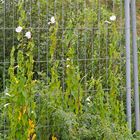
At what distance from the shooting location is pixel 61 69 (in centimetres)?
→ 508

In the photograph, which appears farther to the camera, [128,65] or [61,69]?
[61,69]

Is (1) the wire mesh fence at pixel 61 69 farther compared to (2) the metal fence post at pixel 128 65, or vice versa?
(2) the metal fence post at pixel 128 65

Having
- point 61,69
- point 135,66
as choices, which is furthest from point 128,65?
point 61,69

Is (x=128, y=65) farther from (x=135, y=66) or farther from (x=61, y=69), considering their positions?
(x=61, y=69)

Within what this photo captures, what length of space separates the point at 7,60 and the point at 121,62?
122 centimetres

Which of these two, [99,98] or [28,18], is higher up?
[28,18]

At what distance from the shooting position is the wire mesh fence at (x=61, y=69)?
14.0 feet

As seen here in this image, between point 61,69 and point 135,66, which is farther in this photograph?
point 61,69

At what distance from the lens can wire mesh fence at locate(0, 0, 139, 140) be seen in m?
4.27

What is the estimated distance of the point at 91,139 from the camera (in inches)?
172

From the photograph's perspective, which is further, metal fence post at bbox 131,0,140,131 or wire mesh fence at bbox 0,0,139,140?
metal fence post at bbox 131,0,140,131

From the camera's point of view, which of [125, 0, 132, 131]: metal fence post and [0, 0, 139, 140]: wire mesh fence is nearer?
[0, 0, 139, 140]: wire mesh fence

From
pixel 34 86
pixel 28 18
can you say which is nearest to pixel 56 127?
pixel 34 86

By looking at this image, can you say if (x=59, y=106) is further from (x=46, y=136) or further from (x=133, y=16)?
(x=133, y=16)
